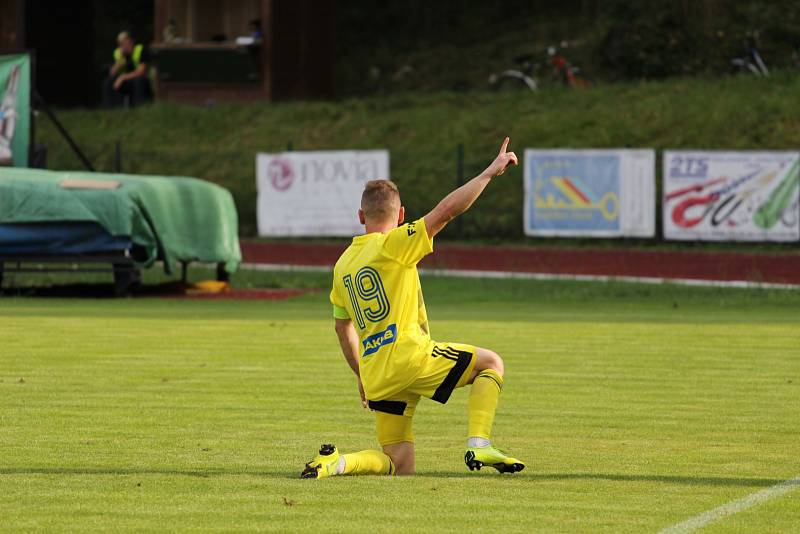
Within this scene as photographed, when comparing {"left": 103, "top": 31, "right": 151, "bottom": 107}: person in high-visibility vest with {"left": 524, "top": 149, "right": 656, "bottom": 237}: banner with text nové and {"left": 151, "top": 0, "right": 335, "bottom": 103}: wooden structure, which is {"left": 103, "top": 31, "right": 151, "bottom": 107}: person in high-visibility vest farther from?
{"left": 524, "top": 149, "right": 656, "bottom": 237}: banner with text nové

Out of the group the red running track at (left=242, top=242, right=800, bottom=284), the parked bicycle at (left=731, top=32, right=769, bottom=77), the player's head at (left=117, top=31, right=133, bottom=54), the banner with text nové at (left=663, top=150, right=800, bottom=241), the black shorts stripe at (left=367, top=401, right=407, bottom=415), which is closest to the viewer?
the black shorts stripe at (left=367, top=401, right=407, bottom=415)

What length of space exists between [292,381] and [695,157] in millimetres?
19182

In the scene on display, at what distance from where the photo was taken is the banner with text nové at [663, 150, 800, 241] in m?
32.0

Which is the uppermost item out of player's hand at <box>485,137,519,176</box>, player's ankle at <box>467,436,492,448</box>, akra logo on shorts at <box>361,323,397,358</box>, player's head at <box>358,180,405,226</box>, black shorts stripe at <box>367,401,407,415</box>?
player's hand at <box>485,137,519,176</box>

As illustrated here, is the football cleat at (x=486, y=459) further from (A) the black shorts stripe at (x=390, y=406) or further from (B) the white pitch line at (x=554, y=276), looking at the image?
(B) the white pitch line at (x=554, y=276)

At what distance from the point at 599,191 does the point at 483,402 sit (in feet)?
81.9

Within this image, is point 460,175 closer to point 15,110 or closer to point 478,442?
point 15,110

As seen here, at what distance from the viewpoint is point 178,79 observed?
154 feet

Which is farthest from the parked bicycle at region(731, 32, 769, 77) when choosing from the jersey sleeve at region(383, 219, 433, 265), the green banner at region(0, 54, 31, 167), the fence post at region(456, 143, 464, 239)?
the jersey sleeve at region(383, 219, 433, 265)

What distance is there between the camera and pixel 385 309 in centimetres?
915

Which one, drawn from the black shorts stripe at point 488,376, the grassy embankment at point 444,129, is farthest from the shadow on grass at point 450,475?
the grassy embankment at point 444,129

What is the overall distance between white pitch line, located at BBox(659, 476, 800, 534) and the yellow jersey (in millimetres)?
1809

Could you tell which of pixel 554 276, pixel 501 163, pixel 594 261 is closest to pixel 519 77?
pixel 594 261

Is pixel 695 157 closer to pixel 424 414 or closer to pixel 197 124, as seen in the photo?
pixel 197 124
